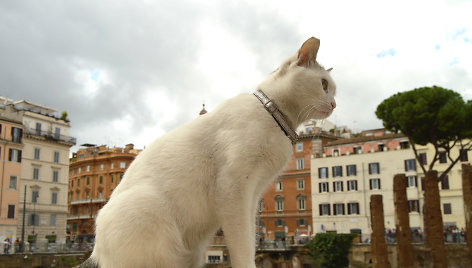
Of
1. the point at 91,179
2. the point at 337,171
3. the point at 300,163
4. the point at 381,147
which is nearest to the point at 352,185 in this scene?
the point at 337,171

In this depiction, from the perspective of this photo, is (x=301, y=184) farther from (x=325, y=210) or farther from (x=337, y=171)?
(x=337, y=171)

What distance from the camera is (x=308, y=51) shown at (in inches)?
110

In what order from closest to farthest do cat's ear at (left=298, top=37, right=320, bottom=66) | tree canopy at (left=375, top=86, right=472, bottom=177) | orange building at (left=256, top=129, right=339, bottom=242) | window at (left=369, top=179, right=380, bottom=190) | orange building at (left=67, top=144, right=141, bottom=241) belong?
cat's ear at (left=298, top=37, right=320, bottom=66)
tree canopy at (left=375, top=86, right=472, bottom=177)
window at (left=369, top=179, right=380, bottom=190)
orange building at (left=256, top=129, right=339, bottom=242)
orange building at (left=67, top=144, right=141, bottom=241)

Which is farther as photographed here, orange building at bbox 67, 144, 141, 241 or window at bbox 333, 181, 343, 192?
orange building at bbox 67, 144, 141, 241

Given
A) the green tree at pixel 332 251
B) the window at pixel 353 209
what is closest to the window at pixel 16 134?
the green tree at pixel 332 251

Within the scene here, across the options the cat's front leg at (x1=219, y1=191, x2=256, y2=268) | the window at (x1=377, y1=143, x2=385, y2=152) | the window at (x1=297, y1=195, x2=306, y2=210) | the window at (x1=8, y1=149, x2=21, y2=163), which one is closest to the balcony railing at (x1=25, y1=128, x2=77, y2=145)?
the window at (x1=8, y1=149, x2=21, y2=163)

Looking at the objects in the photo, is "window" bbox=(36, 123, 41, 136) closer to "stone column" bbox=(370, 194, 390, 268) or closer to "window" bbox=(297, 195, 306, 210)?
"window" bbox=(297, 195, 306, 210)

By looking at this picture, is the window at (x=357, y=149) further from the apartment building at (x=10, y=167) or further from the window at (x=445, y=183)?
the apartment building at (x=10, y=167)

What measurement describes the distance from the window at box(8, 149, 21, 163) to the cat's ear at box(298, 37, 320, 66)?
4360cm

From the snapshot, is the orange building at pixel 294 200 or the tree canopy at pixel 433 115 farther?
the orange building at pixel 294 200

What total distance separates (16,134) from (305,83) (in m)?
43.6

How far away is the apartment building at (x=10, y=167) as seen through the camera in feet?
132

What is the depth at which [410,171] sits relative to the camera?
4634 centimetres

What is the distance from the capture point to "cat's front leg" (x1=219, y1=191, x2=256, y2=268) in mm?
2506
